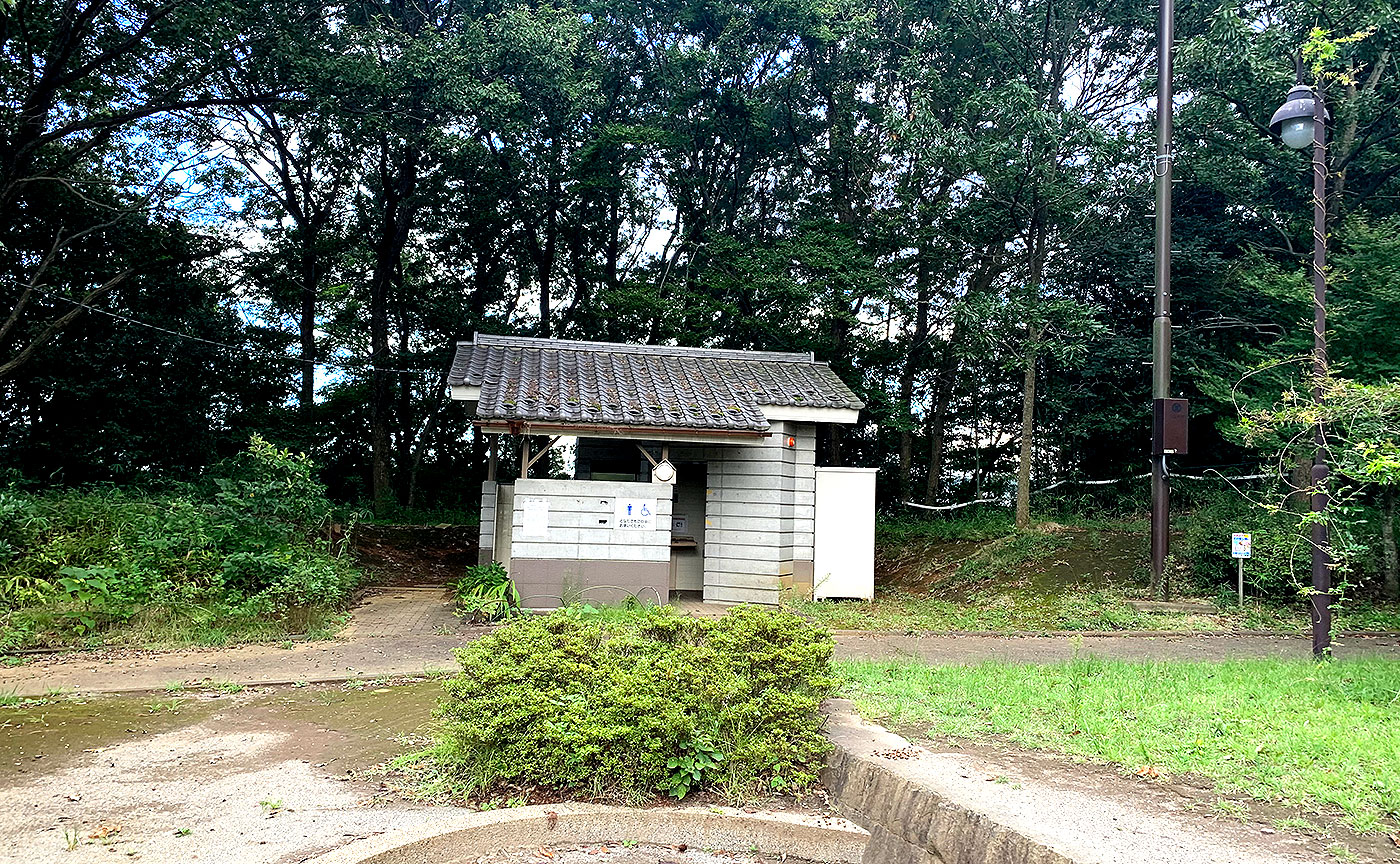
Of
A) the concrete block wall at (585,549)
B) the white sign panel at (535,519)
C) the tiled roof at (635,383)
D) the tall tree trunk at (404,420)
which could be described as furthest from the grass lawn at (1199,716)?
the tall tree trunk at (404,420)

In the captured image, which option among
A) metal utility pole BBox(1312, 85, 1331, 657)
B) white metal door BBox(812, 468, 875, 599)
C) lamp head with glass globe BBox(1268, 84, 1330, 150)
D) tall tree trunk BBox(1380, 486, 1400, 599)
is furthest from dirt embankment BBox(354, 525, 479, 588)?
tall tree trunk BBox(1380, 486, 1400, 599)

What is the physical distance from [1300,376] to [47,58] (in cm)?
1902

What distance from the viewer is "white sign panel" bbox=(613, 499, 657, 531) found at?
37.0 feet

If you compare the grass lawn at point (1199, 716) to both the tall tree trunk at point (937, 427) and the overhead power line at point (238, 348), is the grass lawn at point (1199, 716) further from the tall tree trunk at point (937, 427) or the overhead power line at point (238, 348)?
the overhead power line at point (238, 348)

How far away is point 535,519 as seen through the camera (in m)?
11.1

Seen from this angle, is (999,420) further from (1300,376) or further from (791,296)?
(1300,376)

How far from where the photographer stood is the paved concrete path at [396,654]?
24.1ft

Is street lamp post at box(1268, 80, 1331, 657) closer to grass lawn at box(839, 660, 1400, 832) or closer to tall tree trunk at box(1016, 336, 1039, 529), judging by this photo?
grass lawn at box(839, 660, 1400, 832)

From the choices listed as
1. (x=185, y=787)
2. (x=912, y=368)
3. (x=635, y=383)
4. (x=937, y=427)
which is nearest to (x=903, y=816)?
(x=185, y=787)

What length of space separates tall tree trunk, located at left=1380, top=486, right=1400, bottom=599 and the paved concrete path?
8.61 feet

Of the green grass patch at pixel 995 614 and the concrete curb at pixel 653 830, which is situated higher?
the green grass patch at pixel 995 614

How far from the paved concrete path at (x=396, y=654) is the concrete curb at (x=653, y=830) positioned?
396 centimetres

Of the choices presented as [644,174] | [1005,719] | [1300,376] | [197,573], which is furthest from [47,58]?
[1300,376]

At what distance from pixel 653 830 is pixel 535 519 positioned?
7164mm
